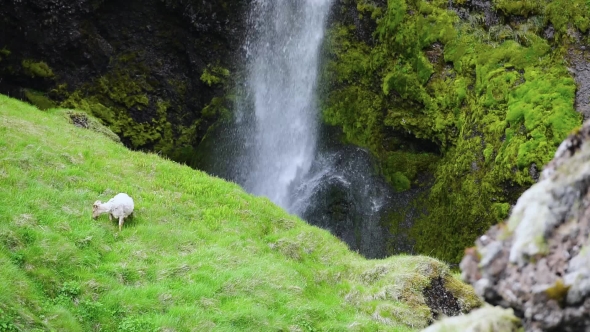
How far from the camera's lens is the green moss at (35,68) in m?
28.7

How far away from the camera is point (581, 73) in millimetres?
20438

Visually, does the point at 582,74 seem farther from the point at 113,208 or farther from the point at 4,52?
the point at 4,52

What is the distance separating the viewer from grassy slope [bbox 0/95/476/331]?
838 centimetres

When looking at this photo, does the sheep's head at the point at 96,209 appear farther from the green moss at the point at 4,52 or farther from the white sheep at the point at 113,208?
the green moss at the point at 4,52

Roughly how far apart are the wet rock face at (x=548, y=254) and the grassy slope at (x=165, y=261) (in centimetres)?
617

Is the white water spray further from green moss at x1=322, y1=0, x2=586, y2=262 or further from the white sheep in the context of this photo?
the white sheep

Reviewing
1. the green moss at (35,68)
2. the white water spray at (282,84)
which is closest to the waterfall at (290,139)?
the white water spray at (282,84)

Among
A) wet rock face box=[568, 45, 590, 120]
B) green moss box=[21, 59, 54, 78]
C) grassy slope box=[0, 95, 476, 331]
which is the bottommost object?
green moss box=[21, 59, 54, 78]

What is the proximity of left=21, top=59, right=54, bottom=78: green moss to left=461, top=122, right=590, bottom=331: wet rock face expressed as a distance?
3067cm

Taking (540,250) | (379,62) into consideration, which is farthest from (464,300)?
(379,62)

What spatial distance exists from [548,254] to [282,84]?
88.5 ft

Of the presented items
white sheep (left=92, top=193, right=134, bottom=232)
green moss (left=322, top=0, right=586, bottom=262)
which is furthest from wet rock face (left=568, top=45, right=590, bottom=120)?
white sheep (left=92, top=193, right=134, bottom=232)

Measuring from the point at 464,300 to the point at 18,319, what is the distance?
1004 centimetres

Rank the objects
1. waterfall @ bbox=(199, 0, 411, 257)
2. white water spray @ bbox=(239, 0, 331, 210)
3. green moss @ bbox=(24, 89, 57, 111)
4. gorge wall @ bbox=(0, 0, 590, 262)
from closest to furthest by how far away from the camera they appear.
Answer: gorge wall @ bbox=(0, 0, 590, 262), waterfall @ bbox=(199, 0, 411, 257), green moss @ bbox=(24, 89, 57, 111), white water spray @ bbox=(239, 0, 331, 210)
